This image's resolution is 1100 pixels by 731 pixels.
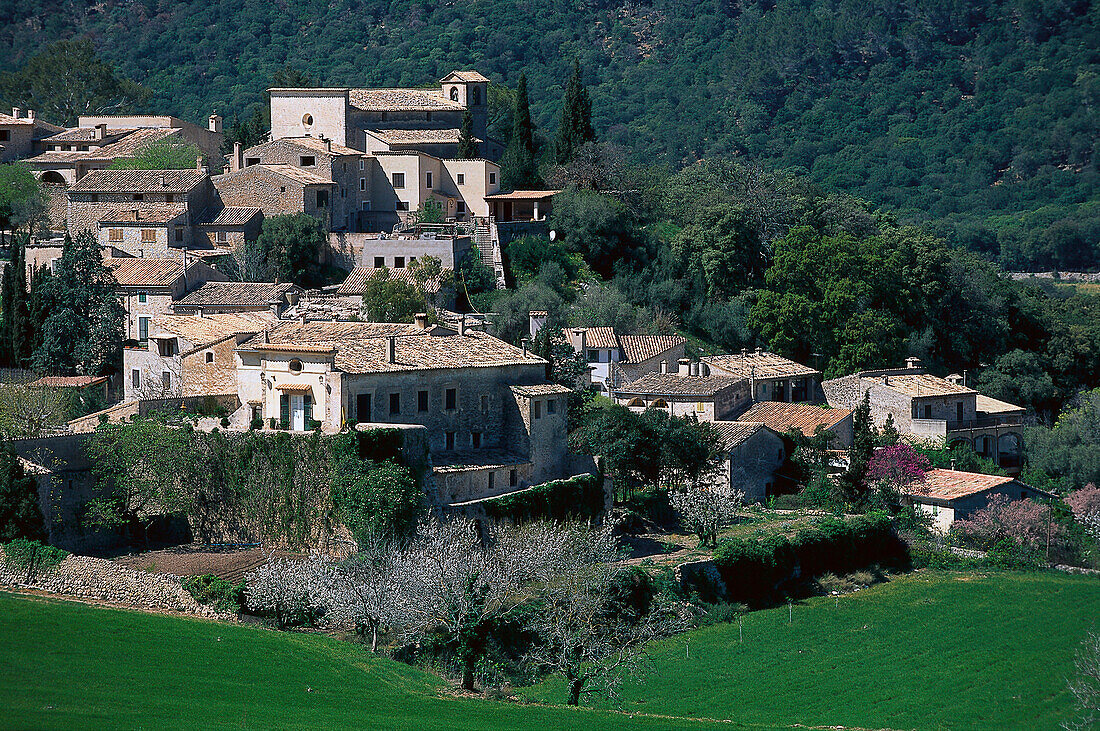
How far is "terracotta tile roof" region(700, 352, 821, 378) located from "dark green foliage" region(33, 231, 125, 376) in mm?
21471

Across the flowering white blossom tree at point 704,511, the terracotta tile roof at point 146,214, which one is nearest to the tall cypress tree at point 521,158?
the terracotta tile roof at point 146,214

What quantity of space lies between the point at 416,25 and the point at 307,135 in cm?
8350

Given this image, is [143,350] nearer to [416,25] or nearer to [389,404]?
[389,404]

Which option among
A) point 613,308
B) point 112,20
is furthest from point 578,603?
point 112,20

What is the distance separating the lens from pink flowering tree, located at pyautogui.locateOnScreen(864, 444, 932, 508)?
54906 millimetres

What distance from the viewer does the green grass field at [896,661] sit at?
122 ft

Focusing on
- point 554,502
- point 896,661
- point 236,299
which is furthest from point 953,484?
point 236,299

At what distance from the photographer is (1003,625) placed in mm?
45906

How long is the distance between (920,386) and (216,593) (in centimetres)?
3406

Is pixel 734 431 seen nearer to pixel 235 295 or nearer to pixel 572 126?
pixel 235 295

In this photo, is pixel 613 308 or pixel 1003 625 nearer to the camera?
pixel 1003 625

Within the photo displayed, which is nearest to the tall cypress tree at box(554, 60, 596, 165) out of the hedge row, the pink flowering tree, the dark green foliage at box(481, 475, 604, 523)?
the pink flowering tree

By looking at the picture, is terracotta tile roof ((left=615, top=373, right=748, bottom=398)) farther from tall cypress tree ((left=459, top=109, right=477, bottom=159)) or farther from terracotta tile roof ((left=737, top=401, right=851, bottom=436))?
tall cypress tree ((left=459, top=109, right=477, bottom=159))

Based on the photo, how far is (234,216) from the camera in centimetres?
6725
